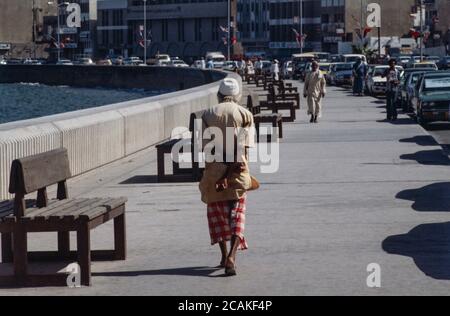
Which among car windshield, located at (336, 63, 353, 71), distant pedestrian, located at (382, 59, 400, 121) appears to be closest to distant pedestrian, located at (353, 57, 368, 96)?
car windshield, located at (336, 63, 353, 71)

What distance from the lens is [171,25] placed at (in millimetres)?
177375

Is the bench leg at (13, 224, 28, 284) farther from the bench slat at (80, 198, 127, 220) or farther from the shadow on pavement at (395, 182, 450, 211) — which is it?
the shadow on pavement at (395, 182, 450, 211)

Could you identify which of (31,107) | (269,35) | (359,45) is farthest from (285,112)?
(269,35)

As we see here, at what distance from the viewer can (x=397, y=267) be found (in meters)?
11.4

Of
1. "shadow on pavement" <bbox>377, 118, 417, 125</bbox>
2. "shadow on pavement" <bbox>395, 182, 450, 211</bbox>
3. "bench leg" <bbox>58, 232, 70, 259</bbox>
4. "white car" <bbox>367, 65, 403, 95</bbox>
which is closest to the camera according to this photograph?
"bench leg" <bbox>58, 232, 70, 259</bbox>

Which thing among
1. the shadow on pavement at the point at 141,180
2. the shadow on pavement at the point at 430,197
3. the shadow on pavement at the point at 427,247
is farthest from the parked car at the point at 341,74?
the shadow on pavement at the point at 427,247

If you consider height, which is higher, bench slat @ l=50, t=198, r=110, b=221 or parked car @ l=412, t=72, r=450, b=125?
bench slat @ l=50, t=198, r=110, b=221

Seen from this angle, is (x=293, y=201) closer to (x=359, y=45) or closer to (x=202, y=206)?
(x=202, y=206)

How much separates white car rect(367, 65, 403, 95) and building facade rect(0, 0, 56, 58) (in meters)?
130

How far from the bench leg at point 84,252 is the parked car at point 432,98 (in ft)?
76.4

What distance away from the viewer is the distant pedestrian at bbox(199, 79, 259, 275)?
11.4 m

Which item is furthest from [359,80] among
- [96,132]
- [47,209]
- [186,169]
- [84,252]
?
[84,252]

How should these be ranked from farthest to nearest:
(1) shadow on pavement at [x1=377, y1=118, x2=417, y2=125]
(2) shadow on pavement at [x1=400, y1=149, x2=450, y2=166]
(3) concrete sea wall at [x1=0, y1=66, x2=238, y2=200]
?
(1) shadow on pavement at [x1=377, y1=118, x2=417, y2=125] → (2) shadow on pavement at [x1=400, y1=149, x2=450, y2=166] → (3) concrete sea wall at [x1=0, y1=66, x2=238, y2=200]

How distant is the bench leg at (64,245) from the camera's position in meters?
11.9
